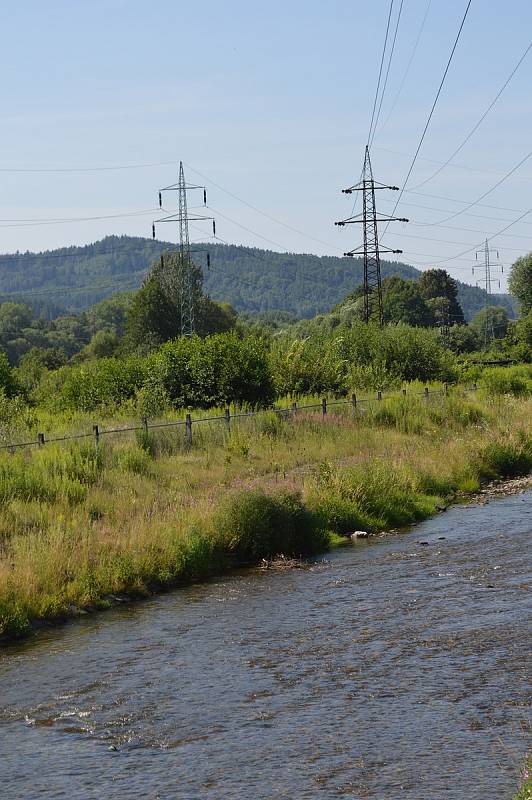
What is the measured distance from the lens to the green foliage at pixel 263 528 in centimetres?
2131

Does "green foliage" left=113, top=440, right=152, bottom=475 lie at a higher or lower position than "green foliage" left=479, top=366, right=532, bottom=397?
lower

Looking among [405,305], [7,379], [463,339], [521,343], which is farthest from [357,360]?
[405,305]

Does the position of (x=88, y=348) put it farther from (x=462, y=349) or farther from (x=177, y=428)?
(x=177, y=428)

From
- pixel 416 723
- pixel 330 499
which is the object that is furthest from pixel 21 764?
pixel 330 499

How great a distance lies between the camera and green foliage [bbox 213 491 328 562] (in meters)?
21.3

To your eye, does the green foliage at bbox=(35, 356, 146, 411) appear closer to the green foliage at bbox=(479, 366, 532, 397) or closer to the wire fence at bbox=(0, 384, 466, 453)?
the wire fence at bbox=(0, 384, 466, 453)

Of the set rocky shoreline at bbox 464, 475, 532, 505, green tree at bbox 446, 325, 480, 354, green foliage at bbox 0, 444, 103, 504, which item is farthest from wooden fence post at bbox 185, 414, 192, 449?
green tree at bbox 446, 325, 480, 354

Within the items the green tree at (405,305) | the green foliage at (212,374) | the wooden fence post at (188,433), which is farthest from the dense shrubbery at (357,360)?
the green tree at (405,305)

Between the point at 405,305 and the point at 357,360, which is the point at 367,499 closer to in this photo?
the point at 357,360

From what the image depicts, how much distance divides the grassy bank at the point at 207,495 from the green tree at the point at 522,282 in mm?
103308

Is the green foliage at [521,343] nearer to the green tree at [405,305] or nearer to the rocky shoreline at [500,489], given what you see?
the green tree at [405,305]

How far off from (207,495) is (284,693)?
38.1 ft

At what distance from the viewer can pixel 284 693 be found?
12727mm

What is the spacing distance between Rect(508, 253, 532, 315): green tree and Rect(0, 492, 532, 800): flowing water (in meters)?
122
